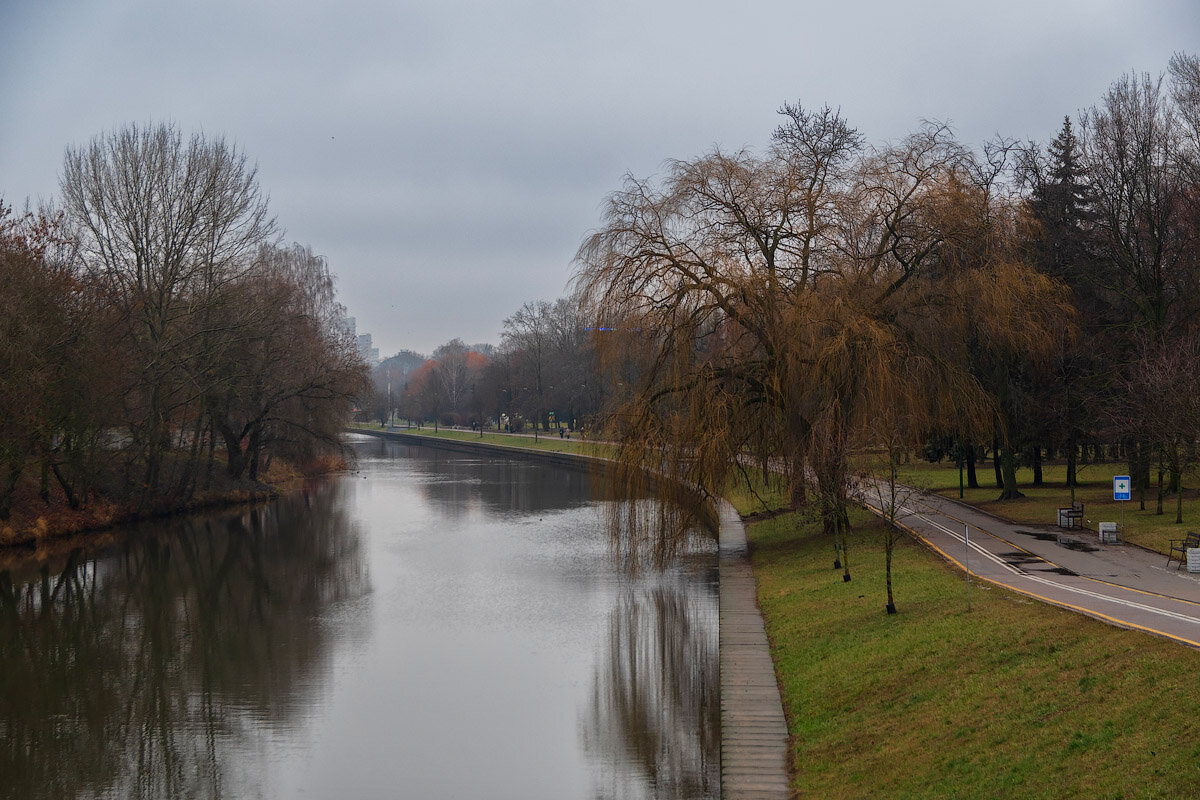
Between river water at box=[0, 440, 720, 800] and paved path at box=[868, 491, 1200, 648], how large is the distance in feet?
19.9


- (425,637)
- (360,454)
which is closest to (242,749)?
(425,637)

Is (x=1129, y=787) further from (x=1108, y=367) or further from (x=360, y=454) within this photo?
(x=360, y=454)

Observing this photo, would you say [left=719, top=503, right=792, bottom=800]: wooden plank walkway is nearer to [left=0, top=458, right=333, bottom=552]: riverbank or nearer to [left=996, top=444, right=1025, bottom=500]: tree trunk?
[left=996, top=444, right=1025, bottom=500]: tree trunk

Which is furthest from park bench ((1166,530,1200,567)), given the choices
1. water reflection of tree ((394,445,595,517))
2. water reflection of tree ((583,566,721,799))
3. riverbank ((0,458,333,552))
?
riverbank ((0,458,333,552))

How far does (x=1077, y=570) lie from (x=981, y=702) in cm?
983

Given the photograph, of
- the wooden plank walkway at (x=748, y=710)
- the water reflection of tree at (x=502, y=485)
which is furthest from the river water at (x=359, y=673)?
the water reflection of tree at (x=502, y=485)

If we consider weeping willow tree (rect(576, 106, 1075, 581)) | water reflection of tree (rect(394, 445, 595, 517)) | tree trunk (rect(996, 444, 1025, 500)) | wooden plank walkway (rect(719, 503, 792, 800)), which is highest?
weeping willow tree (rect(576, 106, 1075, 581))

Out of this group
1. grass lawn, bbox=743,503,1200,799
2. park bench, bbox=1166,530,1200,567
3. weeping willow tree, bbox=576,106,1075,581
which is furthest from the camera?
weeping willow tree, bbox=576,106,1075,581

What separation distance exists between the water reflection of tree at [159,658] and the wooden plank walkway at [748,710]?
7.18 m

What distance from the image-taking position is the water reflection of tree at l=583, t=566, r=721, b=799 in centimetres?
1508

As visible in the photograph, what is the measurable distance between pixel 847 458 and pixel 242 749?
44.8ft

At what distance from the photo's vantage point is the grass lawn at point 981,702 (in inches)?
412

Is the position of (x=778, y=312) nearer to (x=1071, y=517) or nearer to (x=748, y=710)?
(x=1071, y=517)

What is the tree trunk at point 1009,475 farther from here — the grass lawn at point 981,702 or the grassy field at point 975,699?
the grass lawn at point 981,702
